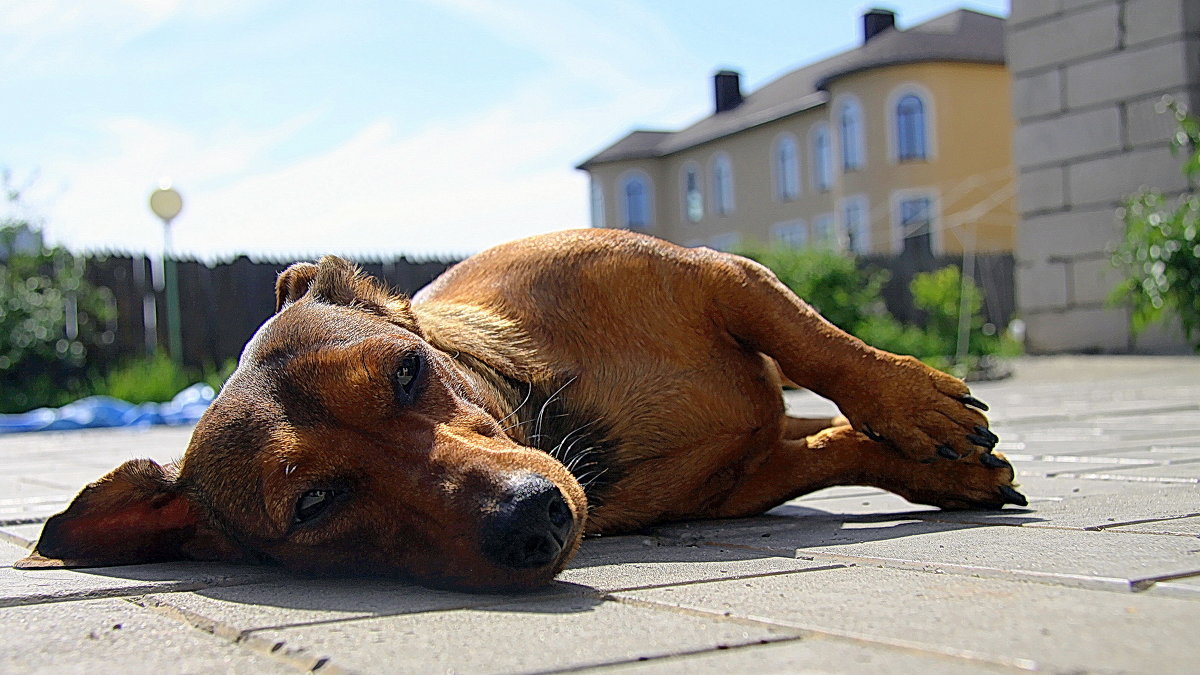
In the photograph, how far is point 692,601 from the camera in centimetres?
217

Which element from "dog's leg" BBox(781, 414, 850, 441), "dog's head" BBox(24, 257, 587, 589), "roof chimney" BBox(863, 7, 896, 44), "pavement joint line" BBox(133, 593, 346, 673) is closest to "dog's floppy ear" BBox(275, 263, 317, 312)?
"dog's head" BBox(24, 257, 587, 589)

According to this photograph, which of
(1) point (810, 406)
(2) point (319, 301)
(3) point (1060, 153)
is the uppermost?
(3) point (1060, 153)

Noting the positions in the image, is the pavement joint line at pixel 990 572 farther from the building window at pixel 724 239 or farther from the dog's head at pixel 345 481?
the building window at pixel 724 239

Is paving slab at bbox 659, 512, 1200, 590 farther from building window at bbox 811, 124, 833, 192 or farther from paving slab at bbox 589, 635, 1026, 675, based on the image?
Answer: building window at bbox 811, 124, 833, 192

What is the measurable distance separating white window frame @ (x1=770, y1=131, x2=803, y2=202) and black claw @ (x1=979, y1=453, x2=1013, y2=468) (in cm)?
Answer: 3678

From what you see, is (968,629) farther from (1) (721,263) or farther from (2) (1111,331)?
(2) (1111,331)

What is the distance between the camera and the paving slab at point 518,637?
176 centimetres

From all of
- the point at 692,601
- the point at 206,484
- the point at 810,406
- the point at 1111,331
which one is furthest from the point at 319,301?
the point at 1111,331

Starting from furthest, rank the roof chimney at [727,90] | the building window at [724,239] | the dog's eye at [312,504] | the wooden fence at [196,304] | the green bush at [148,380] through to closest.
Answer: the roof chimney at [727,90] → the building window at [724,239] → the wooden fence at [196,304] → the green bush at [148,380] → the dog's eye at [312,504]

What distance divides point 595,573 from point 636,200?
44942 millimetres

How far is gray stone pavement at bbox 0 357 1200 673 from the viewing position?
1.70m

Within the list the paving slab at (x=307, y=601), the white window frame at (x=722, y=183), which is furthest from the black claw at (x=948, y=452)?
the white window frame at (x=722, y=183)

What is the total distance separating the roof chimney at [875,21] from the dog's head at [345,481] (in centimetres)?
3829

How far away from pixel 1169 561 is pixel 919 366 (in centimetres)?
119
